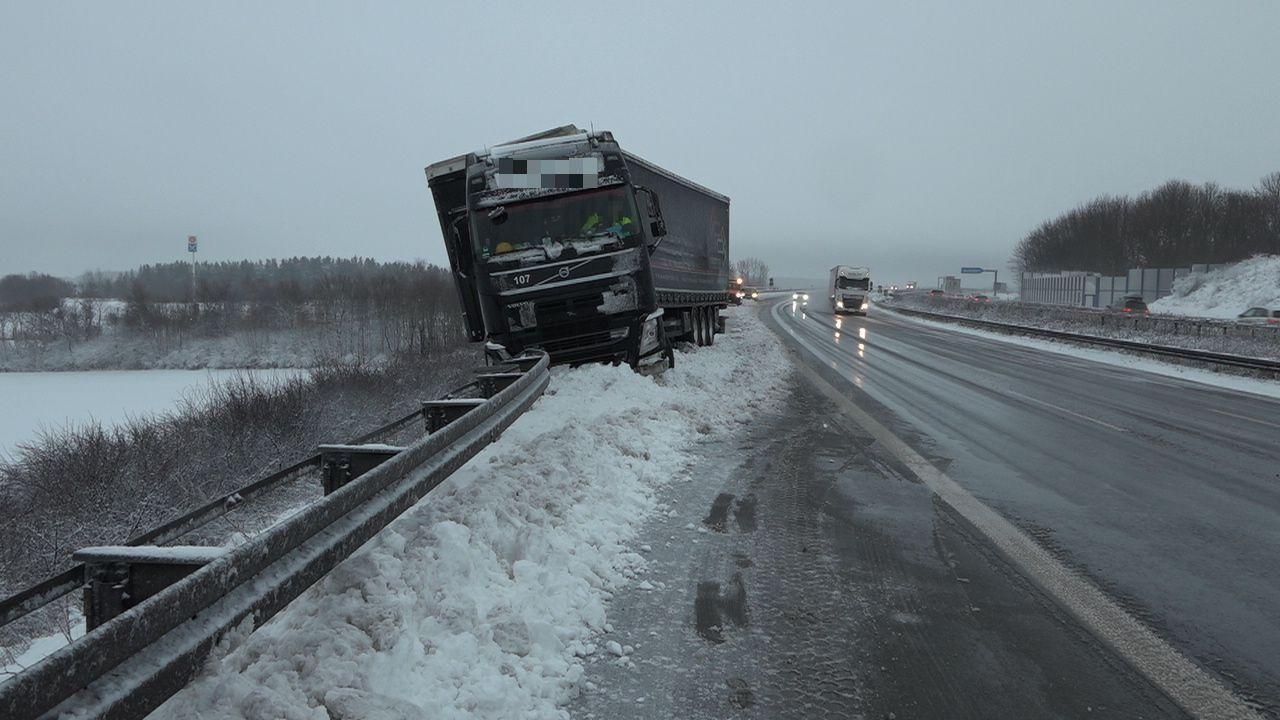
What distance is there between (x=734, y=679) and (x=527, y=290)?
895 cm

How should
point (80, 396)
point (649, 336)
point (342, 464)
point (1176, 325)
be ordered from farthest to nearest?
1. point (80, 396)
2. point (1176, 325)
3. point (649, 336)
4. point (342, 464)

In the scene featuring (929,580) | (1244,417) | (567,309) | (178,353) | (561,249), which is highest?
(561,249)

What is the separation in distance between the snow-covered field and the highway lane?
17.6 metres

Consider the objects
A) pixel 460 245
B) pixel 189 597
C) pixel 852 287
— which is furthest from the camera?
pixel 852 287

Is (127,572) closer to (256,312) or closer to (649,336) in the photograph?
(649,336)

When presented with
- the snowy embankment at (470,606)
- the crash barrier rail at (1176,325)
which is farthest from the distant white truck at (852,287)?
the snowy embankment at (470,606)

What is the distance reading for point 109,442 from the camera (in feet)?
41.2

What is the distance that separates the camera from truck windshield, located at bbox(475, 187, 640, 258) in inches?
467

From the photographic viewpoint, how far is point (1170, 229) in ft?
264

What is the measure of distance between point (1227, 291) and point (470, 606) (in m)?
72.3

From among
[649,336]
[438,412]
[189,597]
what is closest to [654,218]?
[649,336]

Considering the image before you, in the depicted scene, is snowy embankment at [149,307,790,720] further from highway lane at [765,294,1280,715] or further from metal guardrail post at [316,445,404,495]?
highway lane at [765,294,1280,715]

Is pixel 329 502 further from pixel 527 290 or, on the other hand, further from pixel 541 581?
pixel 527 290

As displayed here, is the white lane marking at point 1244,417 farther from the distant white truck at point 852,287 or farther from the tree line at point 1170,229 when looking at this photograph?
the tree line at point 1170,229
